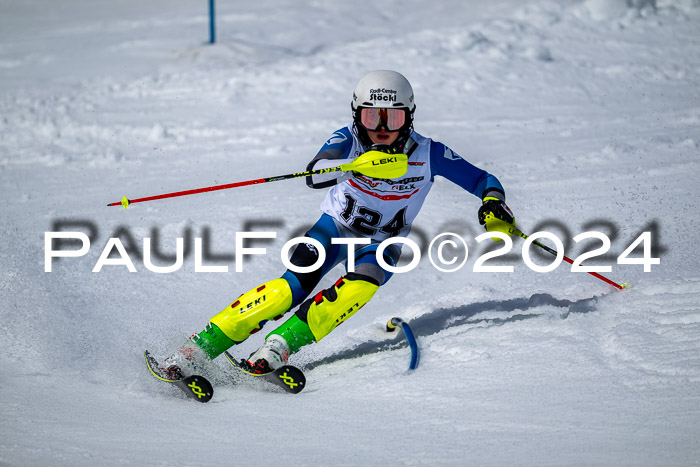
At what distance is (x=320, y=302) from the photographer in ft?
12.1

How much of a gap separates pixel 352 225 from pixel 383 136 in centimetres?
52

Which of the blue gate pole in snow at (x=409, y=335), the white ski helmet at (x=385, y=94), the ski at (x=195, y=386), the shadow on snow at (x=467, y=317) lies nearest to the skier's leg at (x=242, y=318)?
the ski at (x=195, y=386)

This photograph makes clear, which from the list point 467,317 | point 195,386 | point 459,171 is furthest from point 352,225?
point 195,386

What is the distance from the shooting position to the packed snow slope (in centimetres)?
312

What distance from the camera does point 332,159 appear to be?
3.85 meters

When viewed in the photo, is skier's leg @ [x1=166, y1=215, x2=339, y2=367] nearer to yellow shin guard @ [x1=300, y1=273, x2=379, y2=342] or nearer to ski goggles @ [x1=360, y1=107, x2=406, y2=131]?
yellow shin guard @ [x1=300, y1=273, x2=379, y2=342]

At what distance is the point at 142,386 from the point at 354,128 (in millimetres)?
1687

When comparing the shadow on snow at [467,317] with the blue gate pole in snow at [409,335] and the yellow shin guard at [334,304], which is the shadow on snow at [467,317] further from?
the yellow shin guard at [334,304]

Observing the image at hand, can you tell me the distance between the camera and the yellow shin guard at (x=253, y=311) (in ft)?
→ 12.0

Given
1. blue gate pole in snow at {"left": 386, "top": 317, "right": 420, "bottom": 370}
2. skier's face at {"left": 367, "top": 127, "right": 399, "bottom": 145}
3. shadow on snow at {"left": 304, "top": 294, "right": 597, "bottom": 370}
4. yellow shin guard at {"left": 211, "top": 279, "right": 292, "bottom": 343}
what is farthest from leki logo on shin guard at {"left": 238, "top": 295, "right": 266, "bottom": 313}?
skier's face at {"left": 367, "top": 127, "right": 399, "bottom": 145}

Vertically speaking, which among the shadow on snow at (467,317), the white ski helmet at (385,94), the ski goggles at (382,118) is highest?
the white ski helmet at (385,94)

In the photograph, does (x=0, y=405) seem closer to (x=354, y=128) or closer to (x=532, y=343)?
(x=354, y=128)

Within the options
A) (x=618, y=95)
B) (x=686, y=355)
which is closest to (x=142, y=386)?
(x=686, y=355)

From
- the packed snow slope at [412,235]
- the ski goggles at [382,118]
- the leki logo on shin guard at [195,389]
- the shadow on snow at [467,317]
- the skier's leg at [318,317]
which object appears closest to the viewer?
the packed snow slope at [412,235]
